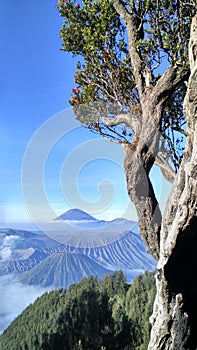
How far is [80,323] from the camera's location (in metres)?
12.3

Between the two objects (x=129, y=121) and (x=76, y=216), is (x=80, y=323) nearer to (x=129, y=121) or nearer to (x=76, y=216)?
(x=76, y=216)

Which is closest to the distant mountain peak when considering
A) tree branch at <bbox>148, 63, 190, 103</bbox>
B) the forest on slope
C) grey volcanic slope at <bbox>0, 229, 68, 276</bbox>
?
tree branch at <bbox>148, 63, 190, 103</bbox>

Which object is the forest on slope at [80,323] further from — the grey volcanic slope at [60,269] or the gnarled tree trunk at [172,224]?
the gnarled tree trunk at [172,224]

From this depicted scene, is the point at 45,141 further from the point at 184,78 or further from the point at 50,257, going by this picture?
the point at 50,257

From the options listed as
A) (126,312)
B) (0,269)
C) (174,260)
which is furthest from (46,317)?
(174,260)

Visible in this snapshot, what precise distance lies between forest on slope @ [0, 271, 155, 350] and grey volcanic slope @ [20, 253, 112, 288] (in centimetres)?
73

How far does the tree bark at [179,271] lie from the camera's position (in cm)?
485

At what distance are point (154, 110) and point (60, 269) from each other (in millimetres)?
Result: 7033

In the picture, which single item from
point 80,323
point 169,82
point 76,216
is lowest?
point 80,323

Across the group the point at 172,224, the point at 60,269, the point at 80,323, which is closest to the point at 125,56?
the point at 172,224

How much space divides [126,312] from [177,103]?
1041cm

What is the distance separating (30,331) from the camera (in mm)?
11617

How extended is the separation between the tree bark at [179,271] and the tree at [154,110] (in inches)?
0.6

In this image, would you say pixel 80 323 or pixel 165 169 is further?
pixel 80 323
